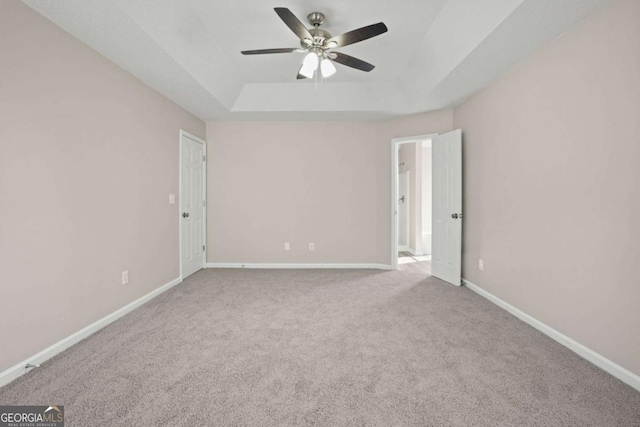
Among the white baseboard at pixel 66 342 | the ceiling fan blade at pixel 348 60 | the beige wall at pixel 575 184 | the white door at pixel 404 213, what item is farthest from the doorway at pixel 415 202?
the white baseboard at pixel 66 342

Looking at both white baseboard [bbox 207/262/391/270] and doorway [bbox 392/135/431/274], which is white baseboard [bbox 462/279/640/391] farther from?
doorway [bbox 392/135/431/274]

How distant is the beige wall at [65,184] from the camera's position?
1.81 metres

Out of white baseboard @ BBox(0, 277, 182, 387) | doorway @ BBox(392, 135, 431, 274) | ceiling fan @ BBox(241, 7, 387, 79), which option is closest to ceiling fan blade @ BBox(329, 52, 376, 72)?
ceiling fan @ BBox(241, 7, 387, 79)

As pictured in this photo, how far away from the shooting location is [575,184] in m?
2.16

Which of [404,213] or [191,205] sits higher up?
[191,205]

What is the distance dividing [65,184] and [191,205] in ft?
A: 6.85

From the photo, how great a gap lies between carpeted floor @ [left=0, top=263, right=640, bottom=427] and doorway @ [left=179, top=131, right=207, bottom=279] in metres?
1.29

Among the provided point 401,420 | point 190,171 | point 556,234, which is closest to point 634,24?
Answer: point 556,234

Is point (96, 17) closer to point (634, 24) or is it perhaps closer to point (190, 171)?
point (190, 171)

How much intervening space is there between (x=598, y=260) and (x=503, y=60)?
188 cm

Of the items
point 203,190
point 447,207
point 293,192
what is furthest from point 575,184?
point 203,190

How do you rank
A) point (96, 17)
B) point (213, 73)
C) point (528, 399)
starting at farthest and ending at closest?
point (213, 73) → point (96, 17) → point (528, 399)

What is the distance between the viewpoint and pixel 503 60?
264 cm

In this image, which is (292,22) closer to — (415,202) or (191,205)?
(191,205)
